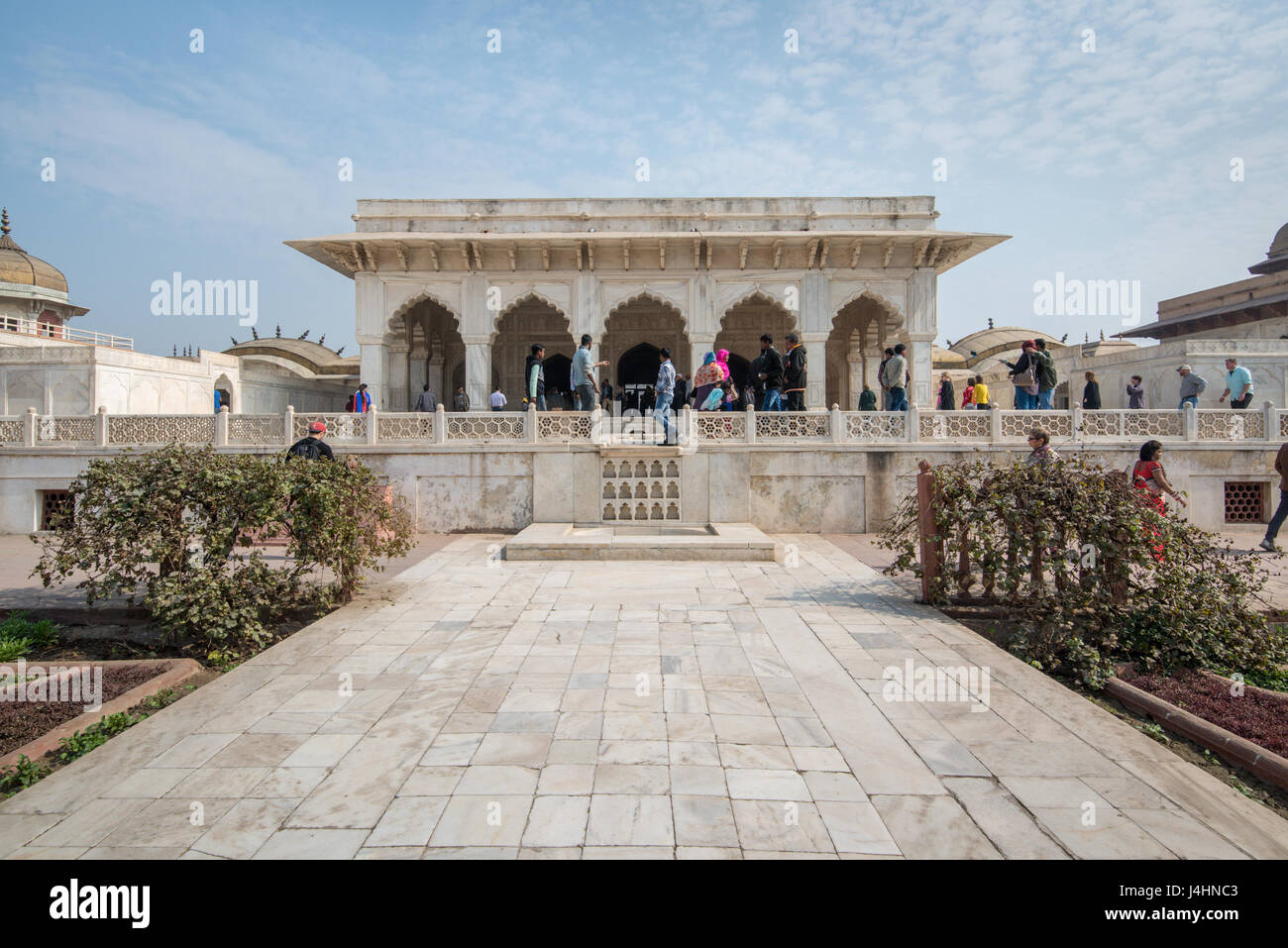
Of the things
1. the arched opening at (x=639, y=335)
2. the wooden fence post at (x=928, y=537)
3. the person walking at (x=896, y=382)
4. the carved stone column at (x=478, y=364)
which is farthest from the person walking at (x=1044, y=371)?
the carved stone column at (x=478, y=364)

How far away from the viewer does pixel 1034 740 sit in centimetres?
349

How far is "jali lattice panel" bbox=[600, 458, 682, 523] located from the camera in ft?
37.4

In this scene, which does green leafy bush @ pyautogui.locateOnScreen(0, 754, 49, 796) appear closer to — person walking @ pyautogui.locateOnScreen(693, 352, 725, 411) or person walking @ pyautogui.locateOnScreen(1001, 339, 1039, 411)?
person walking @ pyautogui.locateOnScreen(693, 352, 725, 411)

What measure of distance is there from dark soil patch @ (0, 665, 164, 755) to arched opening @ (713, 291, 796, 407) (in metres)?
15.8

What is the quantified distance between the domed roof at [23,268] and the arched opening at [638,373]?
84.6 ft

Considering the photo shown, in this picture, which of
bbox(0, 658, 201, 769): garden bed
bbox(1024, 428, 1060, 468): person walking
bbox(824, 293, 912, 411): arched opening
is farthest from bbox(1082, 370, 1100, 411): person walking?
bbox(0, 658, 201, 769): garden bed

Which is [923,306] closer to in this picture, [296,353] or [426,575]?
[426,575]

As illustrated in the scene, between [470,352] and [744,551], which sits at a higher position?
[470,352]

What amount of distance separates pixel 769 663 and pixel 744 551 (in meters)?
4.07

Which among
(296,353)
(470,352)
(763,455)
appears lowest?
(763,455)

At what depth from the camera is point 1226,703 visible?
163 inches

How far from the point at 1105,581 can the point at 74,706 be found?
6.82 metres

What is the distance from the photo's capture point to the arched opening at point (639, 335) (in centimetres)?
1869
